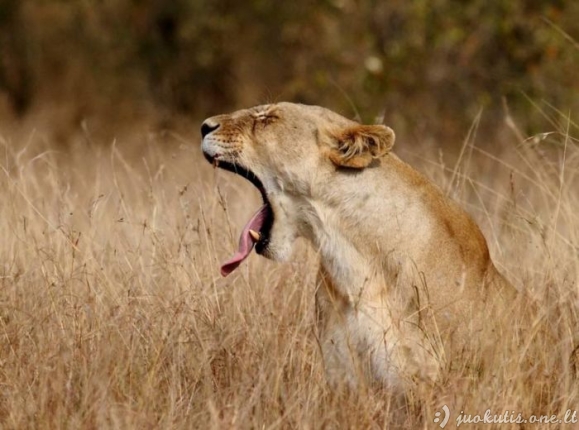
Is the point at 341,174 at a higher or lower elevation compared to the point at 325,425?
higher

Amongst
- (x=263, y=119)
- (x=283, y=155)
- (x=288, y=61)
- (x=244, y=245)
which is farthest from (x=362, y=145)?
(x=288, y=61)

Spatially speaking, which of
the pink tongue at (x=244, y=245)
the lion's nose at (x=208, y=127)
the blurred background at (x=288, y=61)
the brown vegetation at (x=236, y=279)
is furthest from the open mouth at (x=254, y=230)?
the blurred background at (x=288, y=61)

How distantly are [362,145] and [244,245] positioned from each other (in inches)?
24.1

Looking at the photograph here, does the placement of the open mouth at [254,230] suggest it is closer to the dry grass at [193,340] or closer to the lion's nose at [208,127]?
the lion's nose at [208,127]

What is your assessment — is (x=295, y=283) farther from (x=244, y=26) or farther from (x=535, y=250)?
(x=244, y=26)

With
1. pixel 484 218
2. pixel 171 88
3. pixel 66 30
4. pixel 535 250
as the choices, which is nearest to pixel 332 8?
pixel 171 88

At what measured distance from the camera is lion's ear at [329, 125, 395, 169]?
491 centimetres

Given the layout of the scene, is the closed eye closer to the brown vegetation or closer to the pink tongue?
the pink tongue

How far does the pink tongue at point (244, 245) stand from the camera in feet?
16.3

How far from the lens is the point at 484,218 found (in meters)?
7.32

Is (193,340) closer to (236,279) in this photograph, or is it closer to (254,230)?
(254,230)

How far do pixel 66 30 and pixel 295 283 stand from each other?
1307 centimetres

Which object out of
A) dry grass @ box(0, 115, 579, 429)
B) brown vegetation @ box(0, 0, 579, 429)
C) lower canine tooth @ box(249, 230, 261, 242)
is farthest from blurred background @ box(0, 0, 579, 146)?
lower canine tooth @ box(249, 230, 261, 242)

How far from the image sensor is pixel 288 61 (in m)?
16.7
